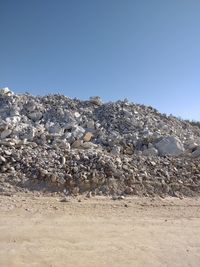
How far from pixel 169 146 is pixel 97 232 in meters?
5.44

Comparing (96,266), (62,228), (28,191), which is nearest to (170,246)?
(96,266)

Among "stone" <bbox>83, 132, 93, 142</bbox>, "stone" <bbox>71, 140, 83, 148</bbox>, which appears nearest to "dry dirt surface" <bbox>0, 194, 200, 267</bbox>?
"stone" <bbox>71, 140, 83, 148</bbox>

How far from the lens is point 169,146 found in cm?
1006

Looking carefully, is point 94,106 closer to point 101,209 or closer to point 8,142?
point 8,142

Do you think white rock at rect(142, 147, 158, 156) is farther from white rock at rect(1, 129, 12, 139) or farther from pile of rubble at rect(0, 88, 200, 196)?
white rock at rect(1, 129, 12, 139)

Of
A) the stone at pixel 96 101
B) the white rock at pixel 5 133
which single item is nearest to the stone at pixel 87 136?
the white rock at pixel 5 133

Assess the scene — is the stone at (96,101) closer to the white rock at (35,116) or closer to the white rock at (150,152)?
the white rock at (35,116)

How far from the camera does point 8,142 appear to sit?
8.60 meters

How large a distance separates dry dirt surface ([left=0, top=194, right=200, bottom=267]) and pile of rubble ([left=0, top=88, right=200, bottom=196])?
66 cm

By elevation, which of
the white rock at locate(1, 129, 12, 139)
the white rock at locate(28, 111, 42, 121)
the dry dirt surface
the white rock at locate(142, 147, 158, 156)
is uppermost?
the white rock at locate(28, 111, 42, 121)

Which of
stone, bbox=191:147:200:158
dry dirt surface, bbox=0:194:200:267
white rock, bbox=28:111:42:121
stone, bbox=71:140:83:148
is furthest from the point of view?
white rock, bbox=28:111:42:121

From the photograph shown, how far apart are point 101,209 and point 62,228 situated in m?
1.26

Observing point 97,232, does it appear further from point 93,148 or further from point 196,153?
point 196,153

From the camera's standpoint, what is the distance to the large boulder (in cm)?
991
